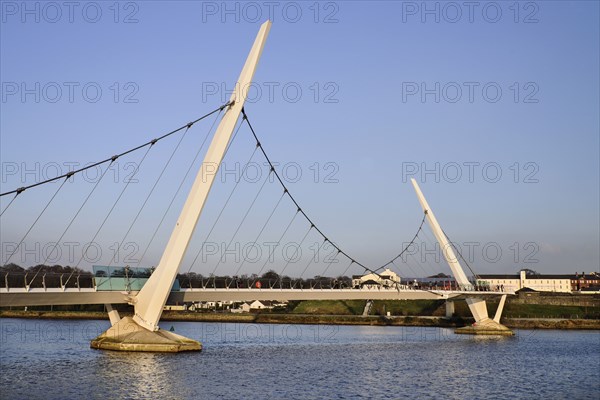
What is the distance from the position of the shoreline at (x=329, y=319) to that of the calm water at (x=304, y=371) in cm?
2475

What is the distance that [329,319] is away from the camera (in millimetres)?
96625

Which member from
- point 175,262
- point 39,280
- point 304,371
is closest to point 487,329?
point 304,371

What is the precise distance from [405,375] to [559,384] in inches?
308

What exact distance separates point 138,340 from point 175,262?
5.29 meters

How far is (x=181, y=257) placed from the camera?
43.6 metres

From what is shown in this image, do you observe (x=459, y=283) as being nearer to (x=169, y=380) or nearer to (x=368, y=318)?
(x=368, y=318)

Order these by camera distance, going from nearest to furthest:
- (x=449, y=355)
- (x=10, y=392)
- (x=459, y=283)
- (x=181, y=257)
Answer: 1. (x=10, y=392)
2. (x=181, y=257)
3. (x=449, y=355)
4. (x=459, y=283)

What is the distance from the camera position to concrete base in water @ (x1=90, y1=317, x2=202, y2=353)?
1729 inches

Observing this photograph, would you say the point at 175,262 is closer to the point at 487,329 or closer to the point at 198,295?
the point at 198,295

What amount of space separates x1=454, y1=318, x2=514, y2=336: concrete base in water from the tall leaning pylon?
36590 millimetres

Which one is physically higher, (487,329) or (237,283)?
(237,283)

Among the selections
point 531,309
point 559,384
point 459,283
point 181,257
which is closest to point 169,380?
point 181,257

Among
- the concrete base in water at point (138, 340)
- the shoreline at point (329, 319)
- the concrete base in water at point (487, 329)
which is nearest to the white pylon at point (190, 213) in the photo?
the concrete base in water at point (138, 340)

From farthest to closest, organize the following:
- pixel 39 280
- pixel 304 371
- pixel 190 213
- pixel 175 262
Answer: pixel 190 213
pixel 175 262
pixel 39 280
pixel 304 371
